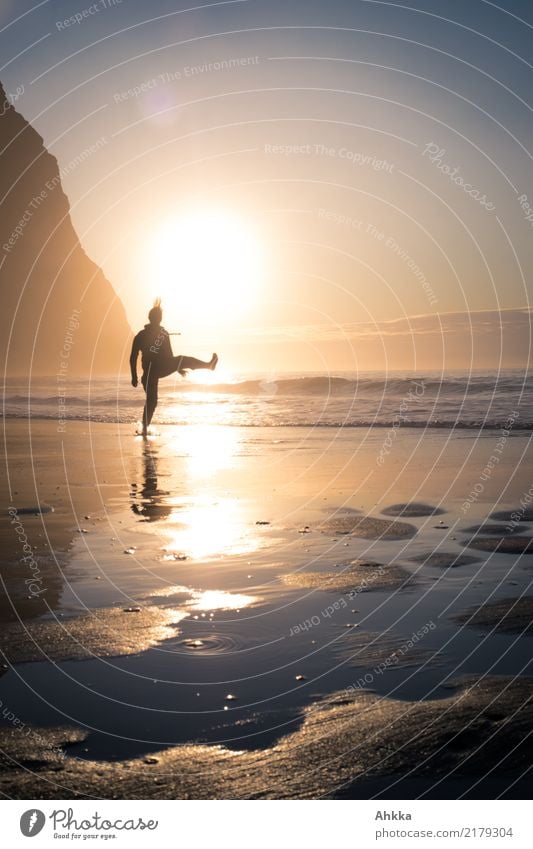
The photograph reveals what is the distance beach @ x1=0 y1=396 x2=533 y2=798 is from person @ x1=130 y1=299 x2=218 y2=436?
872cm

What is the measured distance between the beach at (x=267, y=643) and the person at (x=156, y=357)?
8.72 metres

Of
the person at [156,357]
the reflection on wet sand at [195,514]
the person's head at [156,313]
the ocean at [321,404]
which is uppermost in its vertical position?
the person's head at [156,313]

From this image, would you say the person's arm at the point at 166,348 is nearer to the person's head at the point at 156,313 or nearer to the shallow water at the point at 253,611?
the person's head at the point at 156,313

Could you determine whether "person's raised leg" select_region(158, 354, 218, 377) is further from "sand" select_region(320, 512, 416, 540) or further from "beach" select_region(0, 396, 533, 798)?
"sand" select_region(320, 512, 416, 540)

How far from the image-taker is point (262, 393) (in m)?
63.9

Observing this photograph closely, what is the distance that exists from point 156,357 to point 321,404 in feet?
75.5

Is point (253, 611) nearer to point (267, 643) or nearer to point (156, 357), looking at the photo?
point (267, 643)

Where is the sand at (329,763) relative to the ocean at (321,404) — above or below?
below

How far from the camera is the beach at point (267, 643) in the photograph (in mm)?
5031

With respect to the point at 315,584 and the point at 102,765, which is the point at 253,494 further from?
the point at 102,765

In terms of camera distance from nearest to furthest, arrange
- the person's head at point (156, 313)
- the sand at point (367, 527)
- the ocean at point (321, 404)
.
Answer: the sand at point (367, 527) → the person's head at point (156, 313) → the ocean at point (321, 404)

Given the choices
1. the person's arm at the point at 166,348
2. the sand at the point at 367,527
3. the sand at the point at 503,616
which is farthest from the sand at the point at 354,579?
the person's arm at the point at 166,348

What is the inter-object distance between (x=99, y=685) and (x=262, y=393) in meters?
57.8

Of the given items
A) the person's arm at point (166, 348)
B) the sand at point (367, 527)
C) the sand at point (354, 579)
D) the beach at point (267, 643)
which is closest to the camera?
the beach at point (267, 643)
